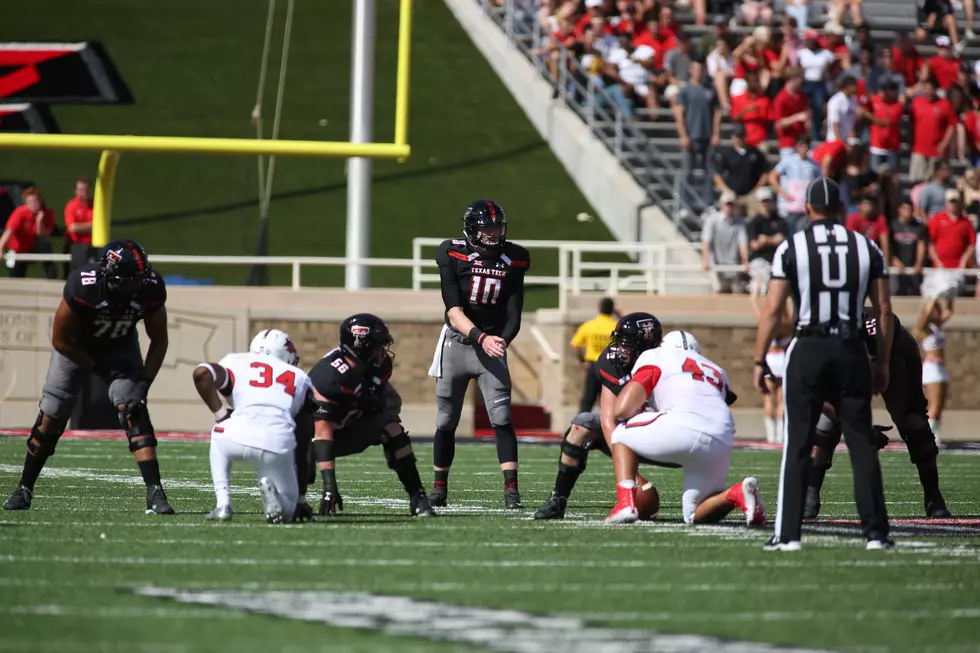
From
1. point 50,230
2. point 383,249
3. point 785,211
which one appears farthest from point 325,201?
point 785,211

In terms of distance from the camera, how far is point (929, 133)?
2267cm

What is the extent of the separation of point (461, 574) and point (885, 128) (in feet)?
56.3

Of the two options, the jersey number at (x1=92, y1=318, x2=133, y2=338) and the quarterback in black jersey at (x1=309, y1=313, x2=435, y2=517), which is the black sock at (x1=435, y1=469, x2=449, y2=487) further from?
the jersey number at (x1=92, y1=318, x2=133, y2=338)

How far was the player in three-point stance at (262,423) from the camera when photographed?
8.49 meters

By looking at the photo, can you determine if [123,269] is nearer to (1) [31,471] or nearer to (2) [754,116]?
(1) [31,471]

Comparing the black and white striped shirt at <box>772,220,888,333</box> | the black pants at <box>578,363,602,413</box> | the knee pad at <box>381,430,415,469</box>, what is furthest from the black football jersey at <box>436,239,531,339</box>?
the black pants at <box>578,363,602,413</box>

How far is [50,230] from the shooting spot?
19.8 metres

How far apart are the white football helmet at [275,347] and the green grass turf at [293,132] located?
535 inches

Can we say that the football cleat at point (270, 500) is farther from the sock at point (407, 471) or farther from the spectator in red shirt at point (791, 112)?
the spectator in red shirt at point (791, 112)

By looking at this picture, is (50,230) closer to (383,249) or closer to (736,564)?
(383,249)

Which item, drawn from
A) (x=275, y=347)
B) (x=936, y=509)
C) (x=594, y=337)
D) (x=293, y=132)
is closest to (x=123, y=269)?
(x=275, y=347)

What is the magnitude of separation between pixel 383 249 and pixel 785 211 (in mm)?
6137

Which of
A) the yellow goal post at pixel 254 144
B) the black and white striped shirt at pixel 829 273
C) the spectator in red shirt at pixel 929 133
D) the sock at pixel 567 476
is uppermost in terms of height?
the spectator in red shirt at pixel 929 133

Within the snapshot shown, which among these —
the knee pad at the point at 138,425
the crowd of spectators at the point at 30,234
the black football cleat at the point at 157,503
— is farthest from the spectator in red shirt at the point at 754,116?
the black football cleat at the point at 157,503
